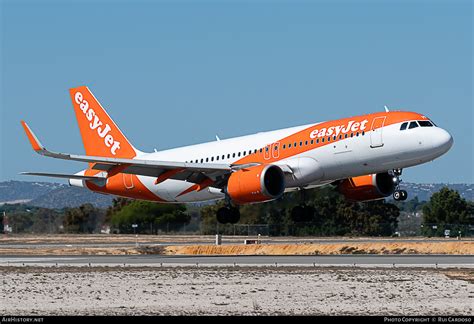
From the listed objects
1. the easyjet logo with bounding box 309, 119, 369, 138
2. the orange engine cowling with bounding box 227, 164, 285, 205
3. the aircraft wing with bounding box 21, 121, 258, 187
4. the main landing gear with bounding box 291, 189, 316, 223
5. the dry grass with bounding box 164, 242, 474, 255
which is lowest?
the dry grass with bounding box 164, 242, 474, 255

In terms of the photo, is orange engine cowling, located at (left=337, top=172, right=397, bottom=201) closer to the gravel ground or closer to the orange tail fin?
the orange tail fin

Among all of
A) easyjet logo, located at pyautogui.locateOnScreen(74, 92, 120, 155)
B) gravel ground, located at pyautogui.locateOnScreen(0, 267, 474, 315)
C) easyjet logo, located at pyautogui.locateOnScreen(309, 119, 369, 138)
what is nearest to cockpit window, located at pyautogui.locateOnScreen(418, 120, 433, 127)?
easyjet logo, located at pyautogui.locateOnScreen(309, 119, 369, 138)

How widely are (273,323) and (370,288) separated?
28.7ft

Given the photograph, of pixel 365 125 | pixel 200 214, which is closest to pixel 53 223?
pixel 200 214

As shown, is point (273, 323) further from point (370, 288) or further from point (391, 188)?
point (391, 188)

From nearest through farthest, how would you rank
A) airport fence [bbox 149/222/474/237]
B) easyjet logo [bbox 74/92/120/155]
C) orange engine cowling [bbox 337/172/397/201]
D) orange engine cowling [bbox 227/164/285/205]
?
orange engine cowling [bbox 227/164/285/205]
orange engine cowling [bbox 337/172/397/201]
easyjet logo [bbox 74/92/120/155]
airport fence [bbox 149/222/474/237]

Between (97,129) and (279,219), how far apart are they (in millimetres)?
35546

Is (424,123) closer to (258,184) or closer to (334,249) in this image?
(258,184)

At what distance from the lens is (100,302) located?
89.0ft

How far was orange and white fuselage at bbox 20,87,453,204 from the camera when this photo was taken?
47.3 meters

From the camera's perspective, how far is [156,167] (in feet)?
178

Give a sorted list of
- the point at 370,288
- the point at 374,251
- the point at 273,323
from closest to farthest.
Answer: the point at 273,323 < the point at 370,288 < the point at 374,251

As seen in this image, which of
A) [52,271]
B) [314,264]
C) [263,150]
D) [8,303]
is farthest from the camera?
[263,150]

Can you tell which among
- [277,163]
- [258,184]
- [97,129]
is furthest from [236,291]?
[97,129]
